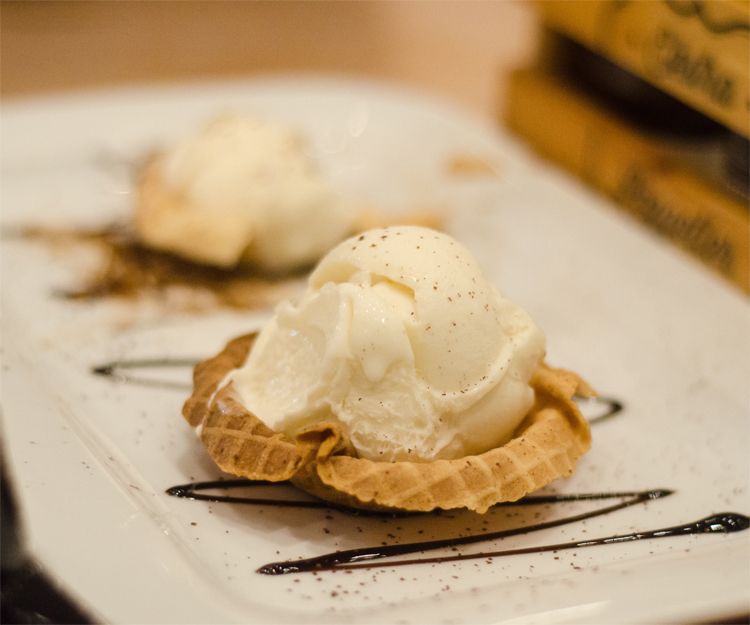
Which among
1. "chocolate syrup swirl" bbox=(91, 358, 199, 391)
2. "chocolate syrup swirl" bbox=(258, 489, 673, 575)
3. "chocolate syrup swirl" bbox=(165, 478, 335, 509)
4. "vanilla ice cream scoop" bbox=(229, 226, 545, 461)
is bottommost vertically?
"chocolate syrup swirl" bbox=(91, 358, 199, 391)

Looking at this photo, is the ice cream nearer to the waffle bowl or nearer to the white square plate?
the white square plate

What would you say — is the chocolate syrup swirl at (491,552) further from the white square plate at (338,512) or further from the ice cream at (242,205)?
the ice cream at (242,205)

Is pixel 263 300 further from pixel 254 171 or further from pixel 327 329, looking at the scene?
pixel 327 329

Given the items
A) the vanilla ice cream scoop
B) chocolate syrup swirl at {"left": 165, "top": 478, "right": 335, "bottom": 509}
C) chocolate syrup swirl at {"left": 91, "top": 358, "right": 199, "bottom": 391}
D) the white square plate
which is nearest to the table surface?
the white square plate

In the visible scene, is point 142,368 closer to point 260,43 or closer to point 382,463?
point 382,463

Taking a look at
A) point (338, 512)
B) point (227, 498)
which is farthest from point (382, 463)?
point (227, 498)

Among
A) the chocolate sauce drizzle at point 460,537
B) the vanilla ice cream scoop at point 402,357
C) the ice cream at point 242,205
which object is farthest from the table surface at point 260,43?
the chocolate sauce drizzle at point 460,537
